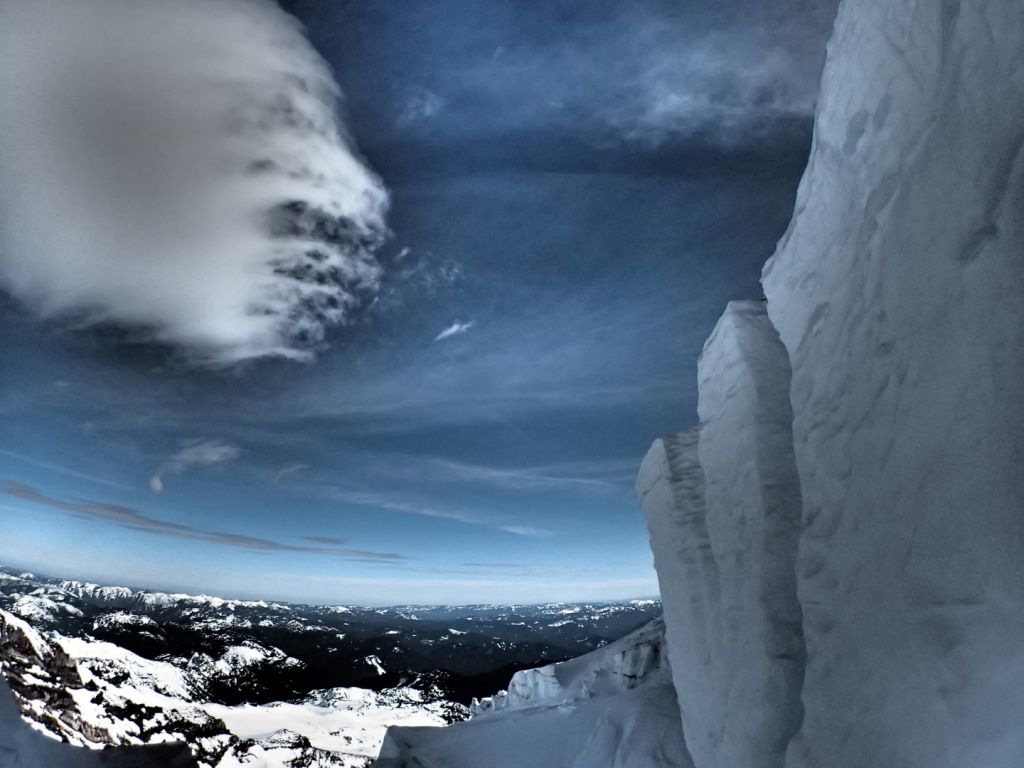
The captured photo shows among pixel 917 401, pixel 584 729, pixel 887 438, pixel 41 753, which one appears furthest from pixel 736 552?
pixel 41 753

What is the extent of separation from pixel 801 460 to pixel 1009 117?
17.3 ft

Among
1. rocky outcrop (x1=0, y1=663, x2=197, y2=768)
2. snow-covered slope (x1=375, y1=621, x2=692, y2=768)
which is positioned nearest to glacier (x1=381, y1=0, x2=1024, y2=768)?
snow-covered slope (x1=375, y1=621, x2=692, y2=768)

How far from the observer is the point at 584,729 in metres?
18.6

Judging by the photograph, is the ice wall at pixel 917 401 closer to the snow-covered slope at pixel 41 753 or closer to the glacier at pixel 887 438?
the glacier at pixel 887 438

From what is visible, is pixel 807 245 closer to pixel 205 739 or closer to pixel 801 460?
pixel 801 460

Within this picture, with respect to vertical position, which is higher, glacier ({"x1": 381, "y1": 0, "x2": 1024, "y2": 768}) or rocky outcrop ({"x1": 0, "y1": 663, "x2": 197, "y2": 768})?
glacier ({"x1": 381, "y1": 0, "x2": 1024, "y2": 768})

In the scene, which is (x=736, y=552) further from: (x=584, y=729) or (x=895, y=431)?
(x=584, y=729)

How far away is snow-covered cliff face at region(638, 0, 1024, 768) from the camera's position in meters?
5.00

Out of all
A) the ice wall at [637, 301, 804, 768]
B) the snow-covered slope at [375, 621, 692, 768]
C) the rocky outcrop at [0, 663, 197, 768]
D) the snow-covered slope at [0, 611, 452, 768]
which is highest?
the ice wall at [637, 301, 804, 768]

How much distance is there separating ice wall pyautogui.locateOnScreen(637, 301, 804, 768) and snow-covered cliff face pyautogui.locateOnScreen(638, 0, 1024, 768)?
0.06 metres

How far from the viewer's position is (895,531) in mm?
6211

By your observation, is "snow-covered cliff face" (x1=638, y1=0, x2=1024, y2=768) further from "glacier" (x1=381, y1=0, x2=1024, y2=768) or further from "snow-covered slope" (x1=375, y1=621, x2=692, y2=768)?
"snow-covered slope" (x1=375, y1=621, x2=692, y2=768)

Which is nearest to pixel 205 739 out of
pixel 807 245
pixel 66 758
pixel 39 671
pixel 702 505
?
pixel 39 671

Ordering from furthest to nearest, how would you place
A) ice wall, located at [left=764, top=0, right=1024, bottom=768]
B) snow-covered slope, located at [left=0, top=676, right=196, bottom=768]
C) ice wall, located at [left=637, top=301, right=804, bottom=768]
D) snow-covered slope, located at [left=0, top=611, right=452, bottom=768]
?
snow-covered slope, located at [left=0, top=611, right=452, bottom=768] → snow-covered slope, located at [left=0, top=676, right=196, bottom=768] → ice wall, located at [left=637, top=301, right=804, bottom=768] → ice wall, located at [left=764, top=0, right=1024, bottom=768]
